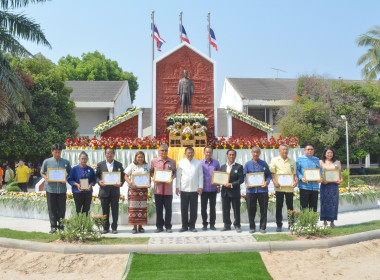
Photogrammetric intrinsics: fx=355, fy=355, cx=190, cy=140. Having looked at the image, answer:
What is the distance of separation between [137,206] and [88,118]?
21973 mm

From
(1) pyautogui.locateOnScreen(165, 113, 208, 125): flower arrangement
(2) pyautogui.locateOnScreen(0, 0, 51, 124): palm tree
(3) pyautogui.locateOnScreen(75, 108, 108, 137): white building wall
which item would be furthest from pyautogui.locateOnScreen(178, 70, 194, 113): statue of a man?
(3) pyautogui.locateOnScreen(75, 108, 108, 137): white building wall

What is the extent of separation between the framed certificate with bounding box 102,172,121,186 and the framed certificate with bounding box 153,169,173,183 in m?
0.74

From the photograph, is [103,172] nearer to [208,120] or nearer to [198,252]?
[198,252]

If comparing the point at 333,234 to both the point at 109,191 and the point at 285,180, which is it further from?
the point at 109,191

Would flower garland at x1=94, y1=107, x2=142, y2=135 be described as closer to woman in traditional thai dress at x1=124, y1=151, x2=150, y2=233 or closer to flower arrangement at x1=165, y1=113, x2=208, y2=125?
flower arrangement at x1=165, y1=113, x2=208, y2=125

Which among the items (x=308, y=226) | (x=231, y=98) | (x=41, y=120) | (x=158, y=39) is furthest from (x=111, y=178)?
(x=231, y=98)

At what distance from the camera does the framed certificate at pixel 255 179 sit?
7.00 meters

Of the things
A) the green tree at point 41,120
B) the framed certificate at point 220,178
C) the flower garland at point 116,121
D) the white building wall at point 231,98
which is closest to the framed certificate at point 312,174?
the framed certificate at point 220,178

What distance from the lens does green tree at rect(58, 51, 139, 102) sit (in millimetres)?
35906

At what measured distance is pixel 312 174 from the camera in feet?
23.5

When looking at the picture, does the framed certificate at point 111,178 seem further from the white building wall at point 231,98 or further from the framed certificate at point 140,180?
the white building wall at point 231,98

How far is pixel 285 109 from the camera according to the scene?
25141mm

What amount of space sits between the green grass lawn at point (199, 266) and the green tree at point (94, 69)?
107 ft

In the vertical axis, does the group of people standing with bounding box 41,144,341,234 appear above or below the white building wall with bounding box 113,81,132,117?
below
